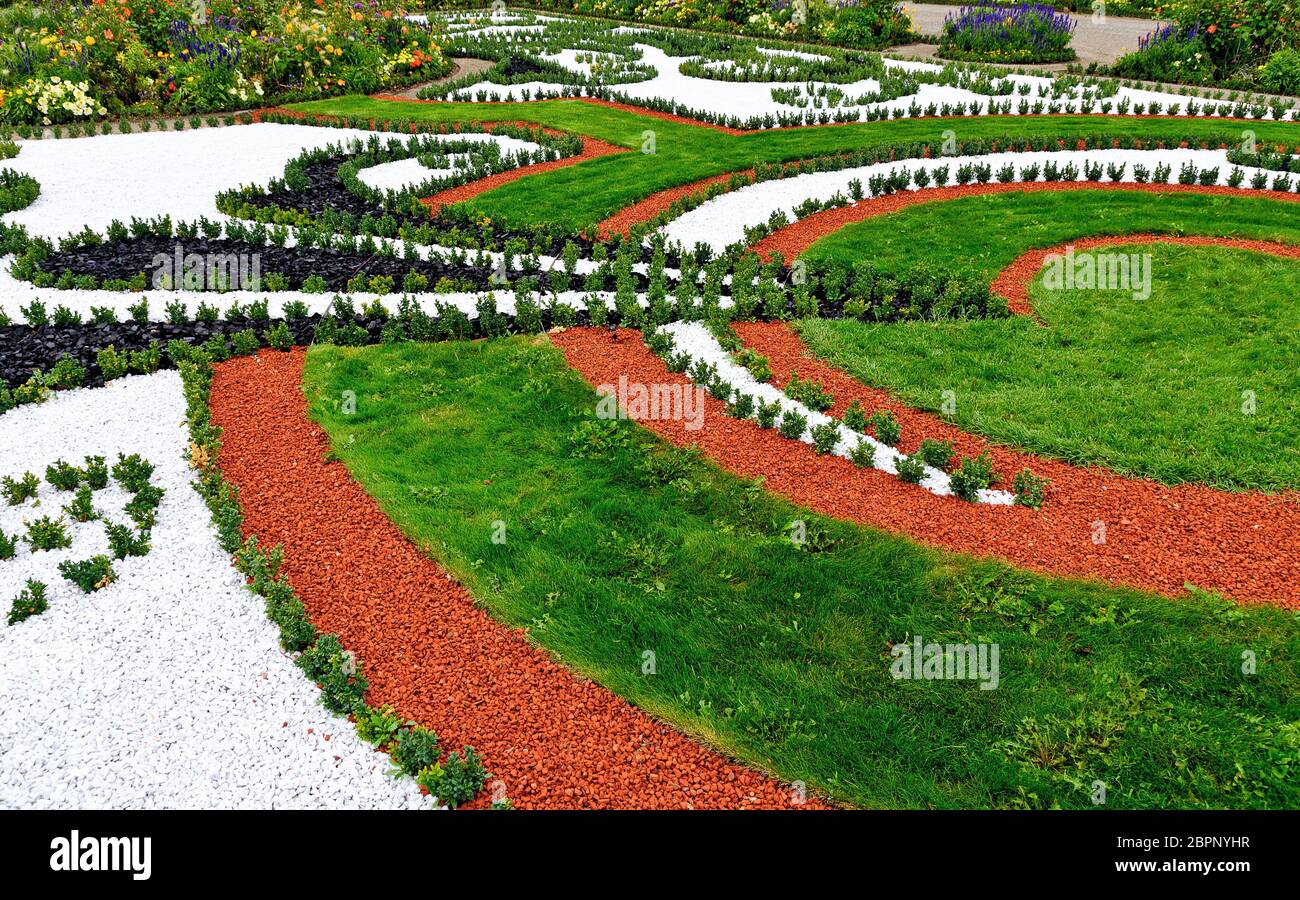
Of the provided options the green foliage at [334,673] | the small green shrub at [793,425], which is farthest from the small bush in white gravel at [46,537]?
the small green shrub at [793,425]

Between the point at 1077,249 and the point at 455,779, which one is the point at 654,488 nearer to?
the point at 455,779

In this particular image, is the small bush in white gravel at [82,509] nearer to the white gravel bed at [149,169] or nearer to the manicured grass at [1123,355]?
the manicured grass at [1123,355]

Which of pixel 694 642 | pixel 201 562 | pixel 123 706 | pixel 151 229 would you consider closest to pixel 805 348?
pixel 694 642

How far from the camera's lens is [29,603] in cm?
713

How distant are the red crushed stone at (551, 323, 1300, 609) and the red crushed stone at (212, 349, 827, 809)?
3.20 m

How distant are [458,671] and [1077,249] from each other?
1254cm

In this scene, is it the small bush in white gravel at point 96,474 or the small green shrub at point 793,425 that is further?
the small green shrub at point 793,425

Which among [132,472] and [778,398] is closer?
[132,472]

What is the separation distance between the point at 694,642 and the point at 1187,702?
3553 mm

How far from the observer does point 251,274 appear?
45.5ft

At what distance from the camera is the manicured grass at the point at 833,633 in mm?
5613

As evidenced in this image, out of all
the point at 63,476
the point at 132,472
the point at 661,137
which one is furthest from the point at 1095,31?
the point at 63,476

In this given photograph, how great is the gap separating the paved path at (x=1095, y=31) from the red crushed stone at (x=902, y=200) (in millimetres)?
14877

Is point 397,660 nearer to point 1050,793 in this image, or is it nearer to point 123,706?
point 123,706
